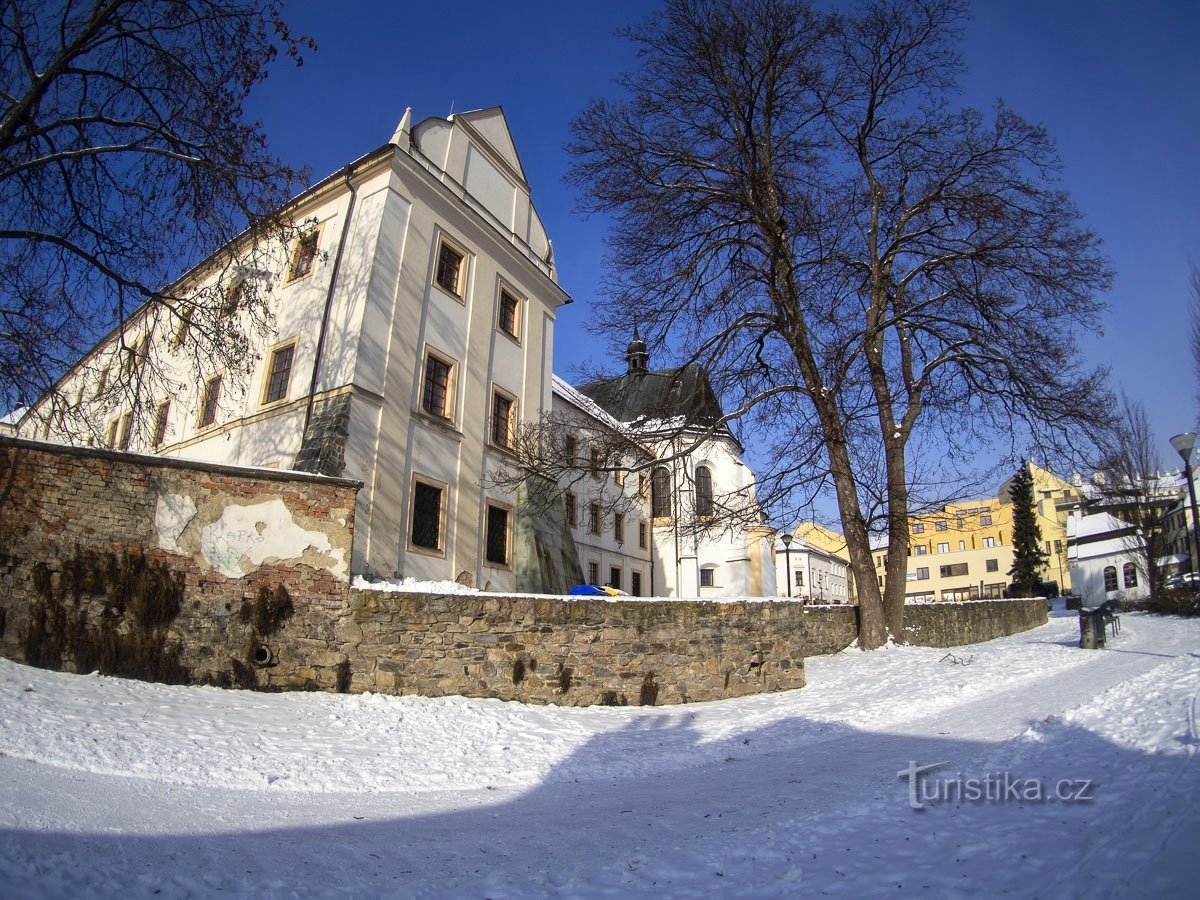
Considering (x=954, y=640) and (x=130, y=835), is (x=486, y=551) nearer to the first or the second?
(x=954, y=640)

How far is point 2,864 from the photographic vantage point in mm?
3582

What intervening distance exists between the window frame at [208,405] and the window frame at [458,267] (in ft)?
22.3

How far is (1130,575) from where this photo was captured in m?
43.8

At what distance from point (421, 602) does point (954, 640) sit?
15584 mm

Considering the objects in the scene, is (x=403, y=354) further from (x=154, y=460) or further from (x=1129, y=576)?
(x=1129, y=576)

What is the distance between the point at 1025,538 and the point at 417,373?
47219 millimetres

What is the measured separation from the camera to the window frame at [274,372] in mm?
18016

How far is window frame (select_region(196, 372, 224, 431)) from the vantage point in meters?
20.4

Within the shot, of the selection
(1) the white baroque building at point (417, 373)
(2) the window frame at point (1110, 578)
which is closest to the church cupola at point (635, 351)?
(1) the white baroque building at point (417, 373)

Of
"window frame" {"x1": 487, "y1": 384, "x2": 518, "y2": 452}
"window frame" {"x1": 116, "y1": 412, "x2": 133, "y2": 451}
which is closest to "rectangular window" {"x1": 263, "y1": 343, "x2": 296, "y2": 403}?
"window frame" {"x1": 487, "y1": 384, "x2": 518, "y2": 452}

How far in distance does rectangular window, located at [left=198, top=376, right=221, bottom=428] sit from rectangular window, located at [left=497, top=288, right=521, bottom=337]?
830 centimetres

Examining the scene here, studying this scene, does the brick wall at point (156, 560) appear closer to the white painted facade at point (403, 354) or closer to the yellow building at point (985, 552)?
the white painted facade at point (403, 354)

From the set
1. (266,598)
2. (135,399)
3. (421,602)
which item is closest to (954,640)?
(421,602)

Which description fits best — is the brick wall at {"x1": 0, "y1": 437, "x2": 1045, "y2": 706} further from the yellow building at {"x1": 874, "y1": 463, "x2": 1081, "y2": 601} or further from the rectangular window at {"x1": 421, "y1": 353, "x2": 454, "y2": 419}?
the yellow building at {"x1": 874, "y1": 463, "x2": 1081, "y2": 601}
